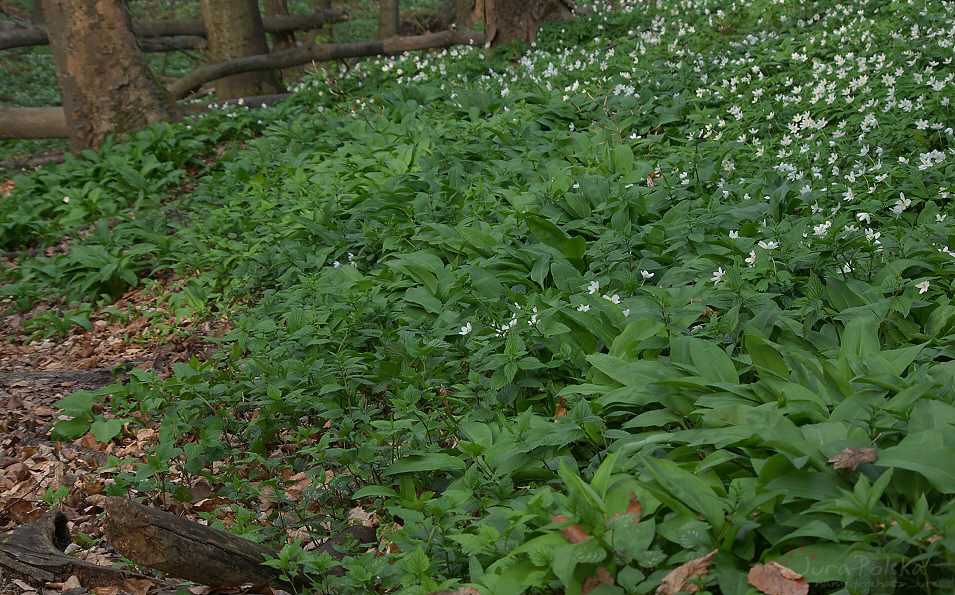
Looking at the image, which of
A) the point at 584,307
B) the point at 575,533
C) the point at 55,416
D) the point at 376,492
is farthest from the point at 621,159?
the point at 55,416

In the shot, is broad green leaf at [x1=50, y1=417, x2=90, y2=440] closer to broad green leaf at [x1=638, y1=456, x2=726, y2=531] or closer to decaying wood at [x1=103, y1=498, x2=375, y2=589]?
decaying wood at [x1=103, y1=498, x2=375, y2=589]

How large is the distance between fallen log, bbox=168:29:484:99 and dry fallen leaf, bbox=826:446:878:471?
8.72 metres

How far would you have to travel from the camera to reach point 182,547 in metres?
2.10

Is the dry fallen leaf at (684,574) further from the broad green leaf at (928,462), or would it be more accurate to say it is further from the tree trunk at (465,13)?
the tree trunk at (465,13)

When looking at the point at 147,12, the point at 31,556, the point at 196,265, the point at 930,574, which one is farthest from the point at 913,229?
the point at 147,12

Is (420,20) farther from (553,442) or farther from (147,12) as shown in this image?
(553,442)

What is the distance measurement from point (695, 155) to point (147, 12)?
69.3 feet

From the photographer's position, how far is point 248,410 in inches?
139

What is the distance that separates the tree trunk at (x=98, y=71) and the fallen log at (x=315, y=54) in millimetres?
1066

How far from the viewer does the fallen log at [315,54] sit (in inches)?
345

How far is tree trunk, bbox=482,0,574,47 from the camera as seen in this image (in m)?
9.09

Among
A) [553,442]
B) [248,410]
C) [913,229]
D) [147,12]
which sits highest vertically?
[147,12]

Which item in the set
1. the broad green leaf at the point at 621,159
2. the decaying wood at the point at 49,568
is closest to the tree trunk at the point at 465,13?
the broad green leaf at the point at 621,159

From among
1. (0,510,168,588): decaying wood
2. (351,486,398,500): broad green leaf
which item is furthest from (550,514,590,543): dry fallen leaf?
(0,510,168,588): decaying wood
